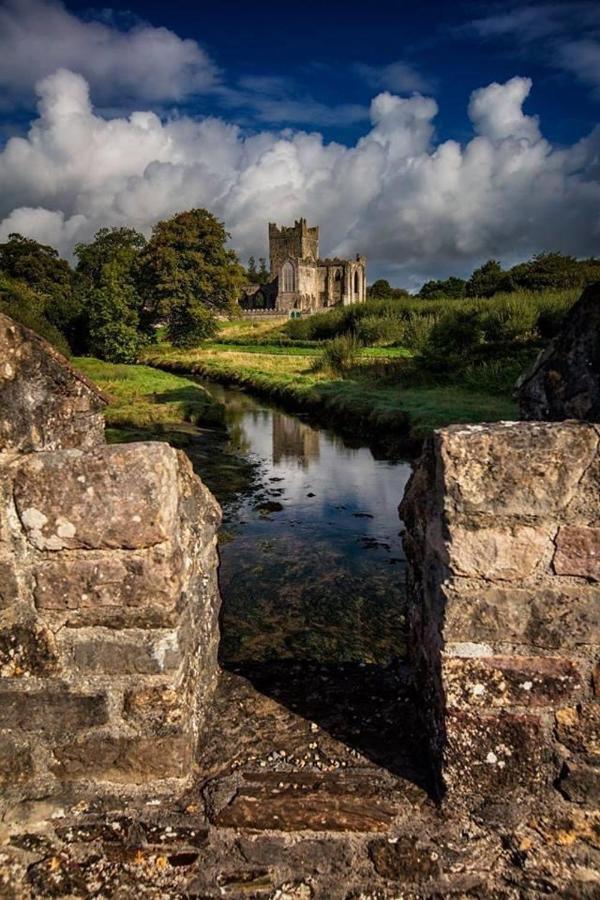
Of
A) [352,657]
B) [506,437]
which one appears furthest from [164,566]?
[352,657]

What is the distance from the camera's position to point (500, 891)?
218 cm

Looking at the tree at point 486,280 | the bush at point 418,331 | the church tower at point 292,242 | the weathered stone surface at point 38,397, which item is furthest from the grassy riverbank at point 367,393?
the church tower at point 292,242

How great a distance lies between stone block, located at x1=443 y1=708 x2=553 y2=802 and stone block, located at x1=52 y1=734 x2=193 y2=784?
3.73ft

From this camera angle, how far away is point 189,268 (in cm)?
4506

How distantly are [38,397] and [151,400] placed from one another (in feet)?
71.2

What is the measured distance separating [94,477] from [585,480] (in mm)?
1915

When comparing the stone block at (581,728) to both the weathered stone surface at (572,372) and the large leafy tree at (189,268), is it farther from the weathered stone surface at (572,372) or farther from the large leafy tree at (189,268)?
the large leafy tree at (189,268)

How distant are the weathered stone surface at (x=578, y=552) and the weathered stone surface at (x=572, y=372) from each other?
117 centimetres

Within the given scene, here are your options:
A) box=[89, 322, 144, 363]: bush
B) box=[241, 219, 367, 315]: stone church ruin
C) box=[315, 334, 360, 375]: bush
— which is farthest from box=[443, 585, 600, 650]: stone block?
box=[241, 219, 367, 315]: stone church ruin

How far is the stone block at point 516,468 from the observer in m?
2.39

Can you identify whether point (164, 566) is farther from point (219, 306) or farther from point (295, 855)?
point (219, 306)

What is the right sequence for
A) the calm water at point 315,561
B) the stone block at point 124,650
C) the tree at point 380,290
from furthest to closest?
1. the tree at point 380,290
2. the calm water at point 315,561
3. the stone block at point 124,650

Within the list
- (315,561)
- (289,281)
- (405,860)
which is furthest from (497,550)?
(289,281)

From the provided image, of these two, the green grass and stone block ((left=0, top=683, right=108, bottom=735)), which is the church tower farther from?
stone block ((left=0, top=683, right=108, bottom=735))
